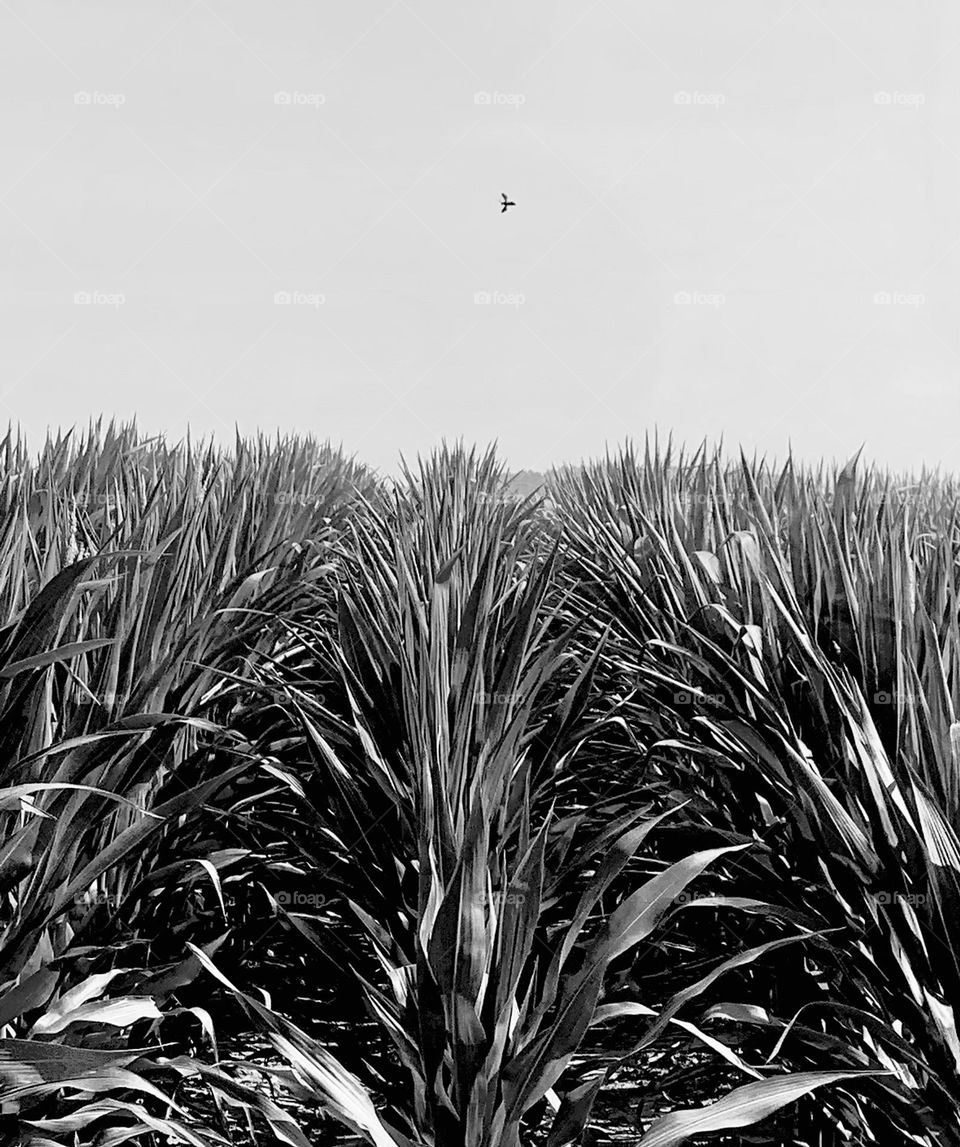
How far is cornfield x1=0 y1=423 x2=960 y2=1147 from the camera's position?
3.53 ft

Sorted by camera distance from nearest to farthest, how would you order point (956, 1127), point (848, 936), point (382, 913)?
1. point (956, 1127)
2. point (848, 936)
3. point (382, 913)

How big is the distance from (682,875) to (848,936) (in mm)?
445

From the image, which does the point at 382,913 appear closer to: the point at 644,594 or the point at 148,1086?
the point at 148,1086

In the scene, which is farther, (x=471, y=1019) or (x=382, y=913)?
(x=382, y=913)

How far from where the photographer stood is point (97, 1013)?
1180 millimetres

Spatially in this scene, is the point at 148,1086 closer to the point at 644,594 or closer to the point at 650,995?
the point at 650,995

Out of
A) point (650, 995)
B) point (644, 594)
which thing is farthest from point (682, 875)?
point (644, 594)

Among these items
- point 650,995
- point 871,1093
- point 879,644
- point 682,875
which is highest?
point 879,644

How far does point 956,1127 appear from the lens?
1165mm

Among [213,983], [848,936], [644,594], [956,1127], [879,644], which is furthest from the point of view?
[644,594]

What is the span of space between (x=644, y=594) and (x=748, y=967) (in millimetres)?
1058

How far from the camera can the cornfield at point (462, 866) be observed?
108 cm

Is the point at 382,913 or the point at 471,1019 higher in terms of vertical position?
the point at 471,1019

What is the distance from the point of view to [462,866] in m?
1.11
